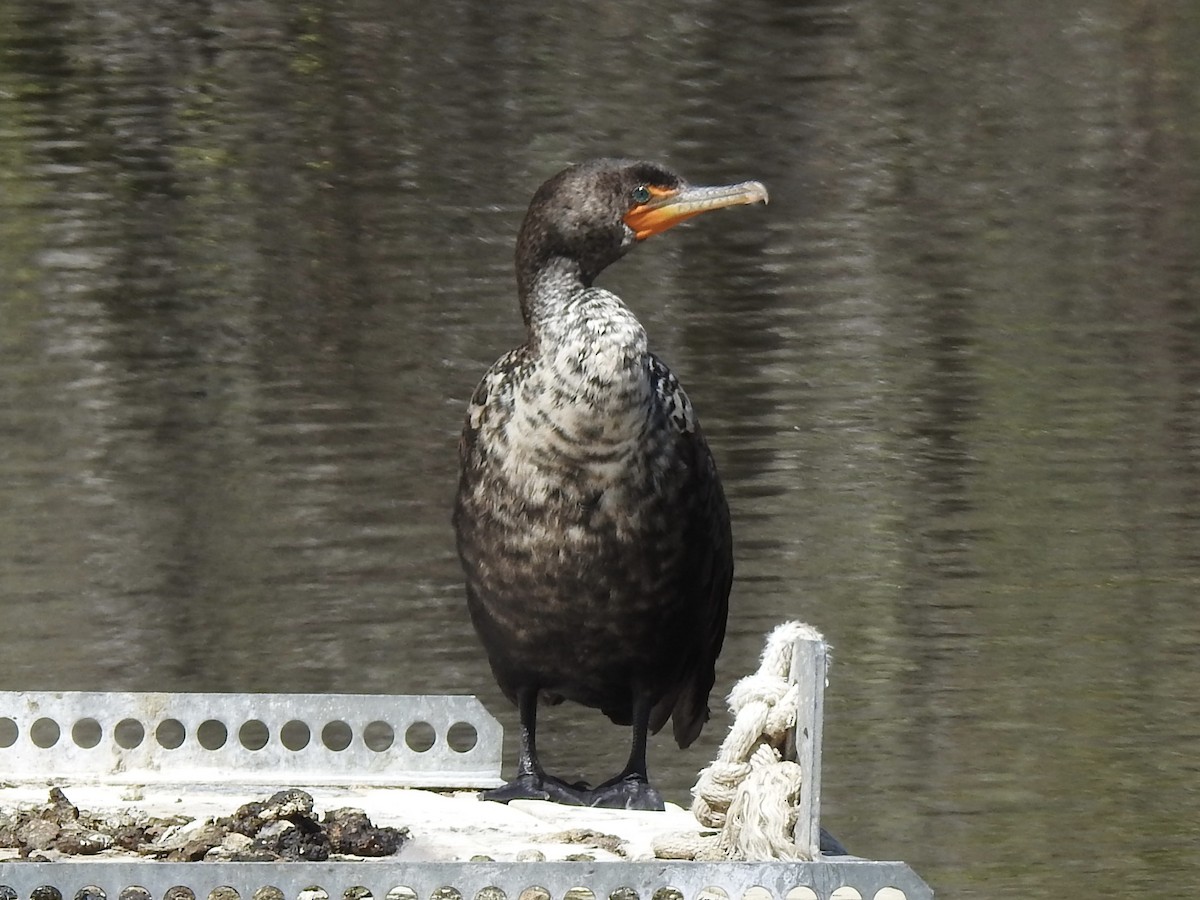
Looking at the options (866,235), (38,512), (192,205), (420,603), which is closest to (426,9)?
(192,205)

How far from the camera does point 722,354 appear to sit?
8.55 meters

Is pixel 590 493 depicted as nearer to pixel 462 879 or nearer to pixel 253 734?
Result: pixel 462 879

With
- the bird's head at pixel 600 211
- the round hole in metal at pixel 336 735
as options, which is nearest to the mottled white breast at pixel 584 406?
the bird's head at pixel 600 211

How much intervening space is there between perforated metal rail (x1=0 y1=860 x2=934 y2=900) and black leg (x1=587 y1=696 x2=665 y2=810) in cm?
→ 80

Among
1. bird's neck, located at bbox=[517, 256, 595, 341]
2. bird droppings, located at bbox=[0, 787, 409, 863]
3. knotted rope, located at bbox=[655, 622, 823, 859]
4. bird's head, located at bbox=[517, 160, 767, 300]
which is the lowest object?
bird droppings, located at bbox=[0, 787, 409, 863]

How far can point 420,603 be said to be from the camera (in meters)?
6.68

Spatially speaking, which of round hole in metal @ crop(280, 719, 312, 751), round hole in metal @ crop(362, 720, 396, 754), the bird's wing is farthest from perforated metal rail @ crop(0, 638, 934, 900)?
round hole in metal @ crop(362, 720, 396, 754)

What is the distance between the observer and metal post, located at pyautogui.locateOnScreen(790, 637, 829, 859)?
2.69 metres

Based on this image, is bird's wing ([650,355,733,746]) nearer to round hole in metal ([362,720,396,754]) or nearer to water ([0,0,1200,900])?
water ([0,0,1200,900])

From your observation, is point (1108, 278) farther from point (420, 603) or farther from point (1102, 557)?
point (420, 603)

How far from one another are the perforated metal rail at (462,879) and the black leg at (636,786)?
795 mm

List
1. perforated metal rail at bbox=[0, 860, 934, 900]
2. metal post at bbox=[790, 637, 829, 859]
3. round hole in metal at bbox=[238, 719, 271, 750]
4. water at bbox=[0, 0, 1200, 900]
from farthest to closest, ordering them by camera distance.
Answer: water at bbox=[0, 0, 1200, 900]
round hole in metal at bbox=[238, 719, 271, 750]
metal post at bbox=[790, 637, 829, 859]
perforated metal rail at bbox=[0, 860, 934, 900]

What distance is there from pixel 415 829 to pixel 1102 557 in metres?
4.09

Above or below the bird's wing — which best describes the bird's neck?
above
